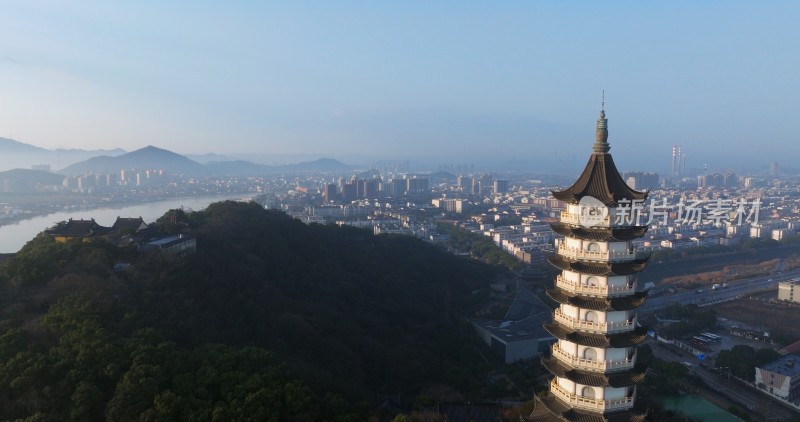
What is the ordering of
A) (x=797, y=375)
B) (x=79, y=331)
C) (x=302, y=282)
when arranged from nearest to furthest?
(x=79, y=331) → (x=797, y=375) → (x=302, y=282)

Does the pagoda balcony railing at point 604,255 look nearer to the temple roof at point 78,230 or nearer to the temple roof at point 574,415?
the temple roof at point 574,415

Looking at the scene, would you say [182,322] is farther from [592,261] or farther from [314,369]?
[592,261]

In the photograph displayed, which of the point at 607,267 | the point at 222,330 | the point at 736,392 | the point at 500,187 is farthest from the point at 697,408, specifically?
the point at 500,187

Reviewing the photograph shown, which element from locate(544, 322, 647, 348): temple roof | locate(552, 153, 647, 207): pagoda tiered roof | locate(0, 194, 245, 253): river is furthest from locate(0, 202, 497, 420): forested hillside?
locate(0, 194, 245, 253): river

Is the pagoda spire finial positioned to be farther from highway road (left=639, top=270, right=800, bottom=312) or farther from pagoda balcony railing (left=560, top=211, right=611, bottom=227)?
highway road (left=639, top=270, right=800, bottom=312)

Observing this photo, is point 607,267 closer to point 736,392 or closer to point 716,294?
point 736,392

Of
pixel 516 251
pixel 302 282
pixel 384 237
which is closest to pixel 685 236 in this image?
pixel 516 251
